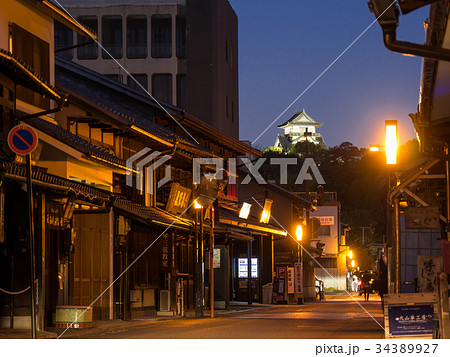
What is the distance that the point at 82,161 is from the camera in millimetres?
25875

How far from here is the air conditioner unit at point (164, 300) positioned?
32.8 metres

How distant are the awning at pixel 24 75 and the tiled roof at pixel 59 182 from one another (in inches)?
89.6

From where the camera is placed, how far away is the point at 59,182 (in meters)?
20.0

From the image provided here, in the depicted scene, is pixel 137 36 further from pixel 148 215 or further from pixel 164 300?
pixel 148 215

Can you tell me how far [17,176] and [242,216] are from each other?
91.7ft

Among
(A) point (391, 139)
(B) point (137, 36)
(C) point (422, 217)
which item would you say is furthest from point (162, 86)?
(C) point (422, 217)

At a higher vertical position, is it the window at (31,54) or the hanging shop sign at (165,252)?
the window at (31,54)

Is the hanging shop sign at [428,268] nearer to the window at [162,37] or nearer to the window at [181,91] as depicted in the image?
the window at [181,91]

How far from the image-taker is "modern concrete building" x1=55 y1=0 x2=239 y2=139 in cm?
5562

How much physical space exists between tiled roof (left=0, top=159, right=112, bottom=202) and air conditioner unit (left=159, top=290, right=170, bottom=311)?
980 cm

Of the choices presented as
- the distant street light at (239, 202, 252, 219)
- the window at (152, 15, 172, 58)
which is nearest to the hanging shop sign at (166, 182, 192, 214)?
the distant street light at (239, 202, 252, 219)

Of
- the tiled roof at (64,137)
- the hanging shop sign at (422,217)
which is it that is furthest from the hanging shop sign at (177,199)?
the hanging shop sign at (422,217)

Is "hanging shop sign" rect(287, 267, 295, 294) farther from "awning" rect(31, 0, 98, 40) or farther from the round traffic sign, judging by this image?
the round traffic sign
